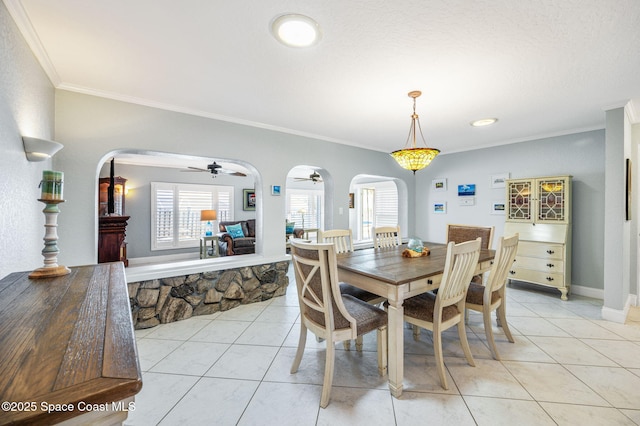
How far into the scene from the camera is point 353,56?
6.16ft

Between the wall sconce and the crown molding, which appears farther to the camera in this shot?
the wall sconce

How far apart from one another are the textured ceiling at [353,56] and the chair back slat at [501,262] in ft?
→ 4.51

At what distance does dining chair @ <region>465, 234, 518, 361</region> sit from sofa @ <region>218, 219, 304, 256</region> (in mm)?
4453

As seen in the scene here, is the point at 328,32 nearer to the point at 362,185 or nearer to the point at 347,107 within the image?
the point at 347,107

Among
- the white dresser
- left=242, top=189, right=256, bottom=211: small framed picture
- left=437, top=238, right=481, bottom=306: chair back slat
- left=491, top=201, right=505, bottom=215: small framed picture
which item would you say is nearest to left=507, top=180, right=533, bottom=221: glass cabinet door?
the white dresser

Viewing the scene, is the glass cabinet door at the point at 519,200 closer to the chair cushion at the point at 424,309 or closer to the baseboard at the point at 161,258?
the chair cushion at the point at 424,309

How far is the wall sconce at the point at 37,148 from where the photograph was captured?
168cm

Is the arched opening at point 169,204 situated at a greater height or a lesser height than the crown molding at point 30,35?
lesser

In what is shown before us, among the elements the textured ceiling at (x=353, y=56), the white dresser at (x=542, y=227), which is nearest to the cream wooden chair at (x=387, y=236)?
the textured ceiling at (x=353, y=56)

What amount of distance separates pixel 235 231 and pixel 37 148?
4752mm

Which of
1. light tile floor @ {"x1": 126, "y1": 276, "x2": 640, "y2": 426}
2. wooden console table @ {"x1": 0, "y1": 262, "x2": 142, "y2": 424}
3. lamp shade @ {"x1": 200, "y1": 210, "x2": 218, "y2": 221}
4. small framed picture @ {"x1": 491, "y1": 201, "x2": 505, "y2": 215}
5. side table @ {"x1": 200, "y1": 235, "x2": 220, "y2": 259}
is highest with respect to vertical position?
small framed picture @ {"x1": 491, "y1": 201, "x2": 505, "y2": 215}

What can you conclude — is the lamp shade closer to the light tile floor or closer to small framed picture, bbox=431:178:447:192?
the light tile floor

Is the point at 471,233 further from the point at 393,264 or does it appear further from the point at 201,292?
the point at 201,292

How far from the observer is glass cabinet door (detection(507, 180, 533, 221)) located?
3863 millimetres
